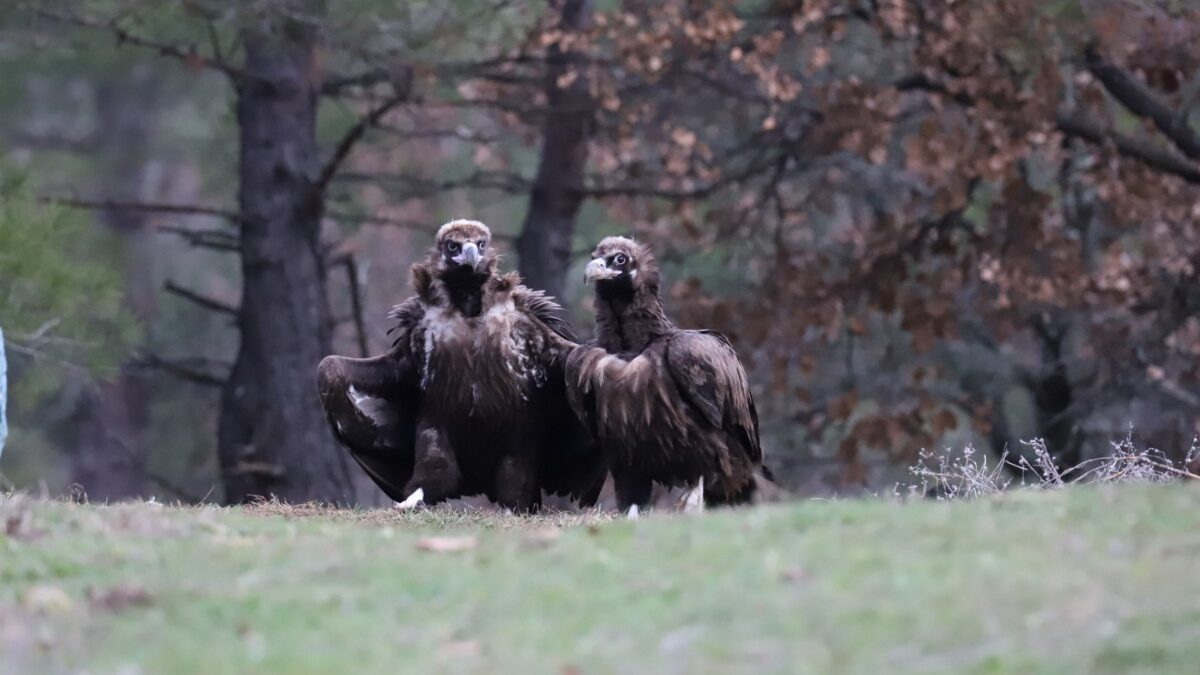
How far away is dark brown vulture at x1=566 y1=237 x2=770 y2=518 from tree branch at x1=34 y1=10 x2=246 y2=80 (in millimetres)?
6722

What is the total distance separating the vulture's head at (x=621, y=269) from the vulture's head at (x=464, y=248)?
687 millimetres

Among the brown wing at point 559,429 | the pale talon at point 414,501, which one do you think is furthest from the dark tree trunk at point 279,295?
the pale talon at point 414,501

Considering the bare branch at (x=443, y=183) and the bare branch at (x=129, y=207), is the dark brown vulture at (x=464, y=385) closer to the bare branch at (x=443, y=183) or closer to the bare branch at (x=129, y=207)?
the bare branch at (x=129, y=207)

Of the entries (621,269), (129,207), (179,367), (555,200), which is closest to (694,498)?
(621,269)

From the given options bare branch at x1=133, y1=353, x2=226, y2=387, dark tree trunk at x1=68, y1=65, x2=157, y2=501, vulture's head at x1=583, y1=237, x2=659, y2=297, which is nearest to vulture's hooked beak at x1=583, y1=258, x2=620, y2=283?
vulture's head at x1=583, y1=237, x2=659, y2=297

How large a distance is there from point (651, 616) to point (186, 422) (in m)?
22.8

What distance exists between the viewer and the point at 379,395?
10.5 m

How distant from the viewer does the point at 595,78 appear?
16.6m

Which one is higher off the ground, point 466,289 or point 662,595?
point 466,289

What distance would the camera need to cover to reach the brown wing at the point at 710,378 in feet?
30.4

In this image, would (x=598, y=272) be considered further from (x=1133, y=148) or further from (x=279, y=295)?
(x=1133, y=148)

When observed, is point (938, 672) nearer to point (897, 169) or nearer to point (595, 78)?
point (595, 78)

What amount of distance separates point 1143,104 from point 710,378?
8.48 m

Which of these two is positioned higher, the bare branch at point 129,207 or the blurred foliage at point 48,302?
the bare branch at point 129,207
